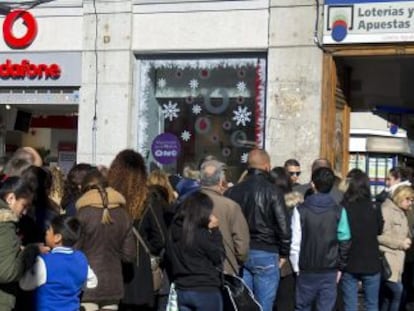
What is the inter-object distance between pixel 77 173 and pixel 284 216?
6.99 feet

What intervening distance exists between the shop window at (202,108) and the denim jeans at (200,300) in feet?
23.4

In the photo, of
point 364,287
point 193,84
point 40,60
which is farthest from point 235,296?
point 40,60

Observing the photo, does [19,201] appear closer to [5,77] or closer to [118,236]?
[118,236]

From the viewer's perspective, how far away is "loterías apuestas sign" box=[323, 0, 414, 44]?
1220 centimetres

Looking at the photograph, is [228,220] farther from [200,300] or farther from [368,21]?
[368,21]

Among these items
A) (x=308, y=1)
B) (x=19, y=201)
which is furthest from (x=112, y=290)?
(x=308, y=1)

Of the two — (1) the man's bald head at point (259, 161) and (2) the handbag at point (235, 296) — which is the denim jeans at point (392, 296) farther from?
(2) the handbag at point (235, 296)

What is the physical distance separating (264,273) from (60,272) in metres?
3.15

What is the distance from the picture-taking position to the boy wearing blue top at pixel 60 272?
212 inches

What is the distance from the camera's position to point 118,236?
21.1 ft

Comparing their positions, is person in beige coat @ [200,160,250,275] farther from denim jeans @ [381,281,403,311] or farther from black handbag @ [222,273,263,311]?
denim jeans @ [381,281,403,311]

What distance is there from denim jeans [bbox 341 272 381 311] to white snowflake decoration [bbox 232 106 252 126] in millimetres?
5282

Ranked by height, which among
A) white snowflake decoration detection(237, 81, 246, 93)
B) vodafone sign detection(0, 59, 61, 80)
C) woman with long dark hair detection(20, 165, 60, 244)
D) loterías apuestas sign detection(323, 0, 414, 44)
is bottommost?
woman with long dark hair detection(20, 165, 60, 244)

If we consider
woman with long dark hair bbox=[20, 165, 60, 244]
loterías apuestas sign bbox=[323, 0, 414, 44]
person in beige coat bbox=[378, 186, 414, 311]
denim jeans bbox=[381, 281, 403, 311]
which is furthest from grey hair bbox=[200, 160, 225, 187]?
loterías apuestas sign bbox=[323, 0, 414, 44]
